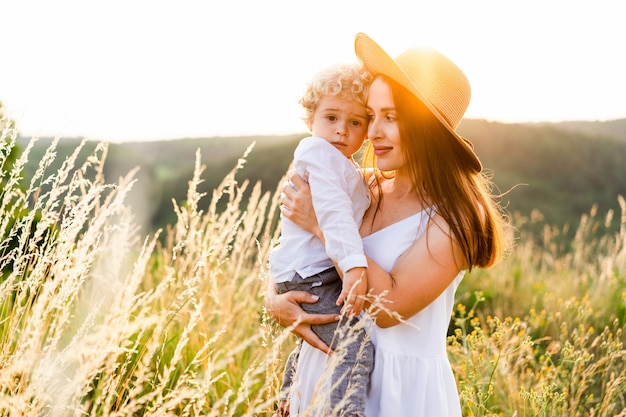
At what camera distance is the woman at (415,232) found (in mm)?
2227

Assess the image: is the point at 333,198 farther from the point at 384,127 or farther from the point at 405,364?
the point at 405,364

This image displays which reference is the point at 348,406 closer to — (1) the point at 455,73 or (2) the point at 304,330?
(2) the point at 304,330

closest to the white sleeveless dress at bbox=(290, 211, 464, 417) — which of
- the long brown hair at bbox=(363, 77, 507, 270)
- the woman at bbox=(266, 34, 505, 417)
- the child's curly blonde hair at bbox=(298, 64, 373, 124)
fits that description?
the woman at bbox=(266, 34, 505, 417)

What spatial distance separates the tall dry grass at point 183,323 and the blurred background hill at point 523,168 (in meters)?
13.8

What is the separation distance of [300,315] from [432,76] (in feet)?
3.17

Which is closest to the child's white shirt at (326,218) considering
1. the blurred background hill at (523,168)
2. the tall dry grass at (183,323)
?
the tall dry grass at (183,323)

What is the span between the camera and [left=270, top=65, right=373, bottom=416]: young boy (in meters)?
2.12

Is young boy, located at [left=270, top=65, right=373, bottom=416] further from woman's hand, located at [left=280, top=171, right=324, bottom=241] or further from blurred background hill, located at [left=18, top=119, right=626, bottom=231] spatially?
blurred background hill, located at [left=18, top=119, right=626, bottom=231]

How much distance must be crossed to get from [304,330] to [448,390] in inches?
21.6

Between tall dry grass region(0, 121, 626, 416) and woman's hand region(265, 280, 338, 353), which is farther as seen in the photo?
woman's hand region(265, 280, 338, 353)

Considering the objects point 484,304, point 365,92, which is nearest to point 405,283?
point 365,92

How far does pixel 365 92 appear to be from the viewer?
8.17 ft

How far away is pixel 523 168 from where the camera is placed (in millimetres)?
21969

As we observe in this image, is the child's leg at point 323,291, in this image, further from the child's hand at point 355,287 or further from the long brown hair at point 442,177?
the long brown hair at point 442,177
